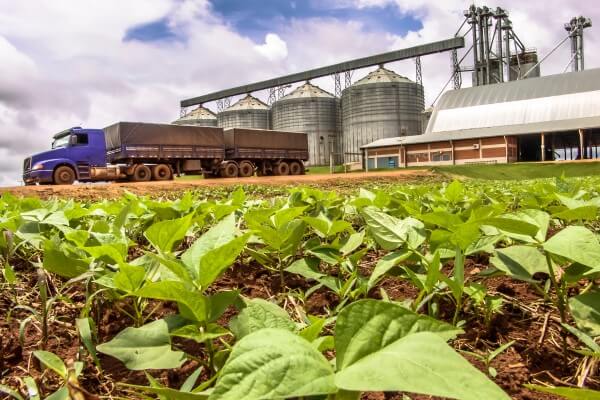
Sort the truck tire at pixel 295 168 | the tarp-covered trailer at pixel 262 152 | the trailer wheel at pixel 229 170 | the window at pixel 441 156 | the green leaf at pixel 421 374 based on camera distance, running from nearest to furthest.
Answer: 1. the green leaf at pixel 421 374
2. the trailer wheel at pixel 229 170
3. the tarp-covered trailer at pixel 262 152
4. the truck tire at pixel 295 168
5. the window at pixel 441 156

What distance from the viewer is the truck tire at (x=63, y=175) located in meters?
16.9

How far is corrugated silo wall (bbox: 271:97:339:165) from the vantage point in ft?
154

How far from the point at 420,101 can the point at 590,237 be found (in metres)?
47.7

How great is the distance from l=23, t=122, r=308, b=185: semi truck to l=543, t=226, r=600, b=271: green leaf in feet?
61.4

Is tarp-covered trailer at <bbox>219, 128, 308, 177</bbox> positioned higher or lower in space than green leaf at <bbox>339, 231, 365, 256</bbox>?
higher

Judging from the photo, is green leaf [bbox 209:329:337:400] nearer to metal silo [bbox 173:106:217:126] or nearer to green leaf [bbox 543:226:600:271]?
green leaf [bbox 543:226:600:271]

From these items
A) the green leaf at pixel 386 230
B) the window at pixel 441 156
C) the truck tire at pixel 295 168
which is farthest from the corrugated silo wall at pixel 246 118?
the green leaf at pixel 386 230

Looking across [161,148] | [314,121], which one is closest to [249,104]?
[314,121]

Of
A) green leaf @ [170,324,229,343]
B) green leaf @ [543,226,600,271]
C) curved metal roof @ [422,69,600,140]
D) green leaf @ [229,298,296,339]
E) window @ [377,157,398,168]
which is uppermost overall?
curved metal roof @ [422,69,600,140]

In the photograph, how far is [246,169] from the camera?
85.4 feet

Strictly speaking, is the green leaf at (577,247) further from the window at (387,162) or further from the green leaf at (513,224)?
the window at (387,162)

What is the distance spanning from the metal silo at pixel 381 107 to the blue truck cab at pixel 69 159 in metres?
30.6

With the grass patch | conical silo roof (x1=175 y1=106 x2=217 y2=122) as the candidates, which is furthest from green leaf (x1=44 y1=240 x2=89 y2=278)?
conical silo roof (x1=175 y1=106 x2=217 y2=122)

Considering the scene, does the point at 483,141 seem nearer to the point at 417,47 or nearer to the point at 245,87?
the point at 417,47
